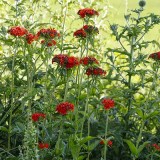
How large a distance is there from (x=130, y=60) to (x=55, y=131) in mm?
674

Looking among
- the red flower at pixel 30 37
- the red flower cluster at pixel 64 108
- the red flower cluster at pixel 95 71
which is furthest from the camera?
the red flower at pixel 30 37

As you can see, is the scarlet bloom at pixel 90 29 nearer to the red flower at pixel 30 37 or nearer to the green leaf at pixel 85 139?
the red flower at pixel 30 37

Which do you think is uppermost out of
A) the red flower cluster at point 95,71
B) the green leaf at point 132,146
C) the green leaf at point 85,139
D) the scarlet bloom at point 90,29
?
the scarlet bloom at point 90,29

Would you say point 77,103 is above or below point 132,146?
above

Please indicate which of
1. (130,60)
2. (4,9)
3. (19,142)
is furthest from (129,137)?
(4,9)

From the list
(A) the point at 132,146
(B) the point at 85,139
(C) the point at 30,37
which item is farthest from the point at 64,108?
(C) the point at 30,37

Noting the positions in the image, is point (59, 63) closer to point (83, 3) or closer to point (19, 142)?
point (19, 142)

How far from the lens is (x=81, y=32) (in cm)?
271

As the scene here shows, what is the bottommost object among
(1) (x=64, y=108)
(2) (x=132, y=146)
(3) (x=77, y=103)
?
(2) (x=132, y=146)

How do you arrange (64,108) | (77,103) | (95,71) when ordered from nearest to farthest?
1. (64,108)
2. (95,71)
3. (77,103)

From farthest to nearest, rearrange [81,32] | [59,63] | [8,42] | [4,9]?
[4,9] → [8,42] → [81,32] → [59,63]

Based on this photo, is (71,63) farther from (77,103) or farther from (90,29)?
(77,103)

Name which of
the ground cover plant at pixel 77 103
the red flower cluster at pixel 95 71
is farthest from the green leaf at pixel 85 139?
the red flower cluster at pixel 95 71

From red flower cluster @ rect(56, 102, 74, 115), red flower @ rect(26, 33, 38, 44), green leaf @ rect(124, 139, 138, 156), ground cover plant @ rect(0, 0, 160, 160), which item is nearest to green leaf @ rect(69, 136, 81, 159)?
ground cover plant @ rect(0, 0, 160, 160)
